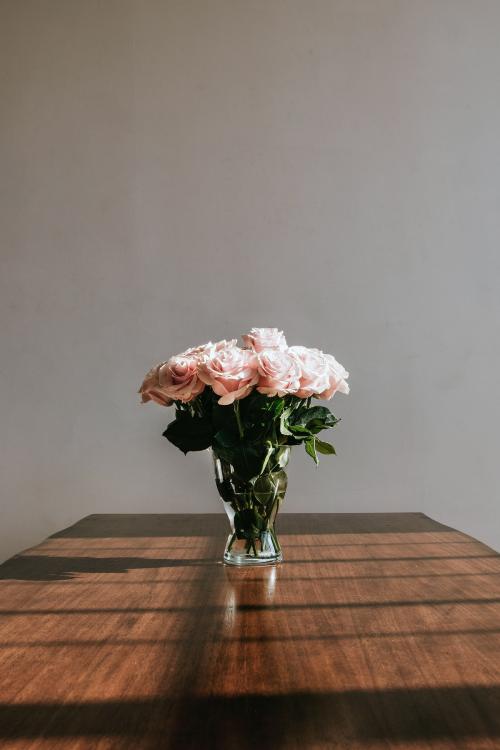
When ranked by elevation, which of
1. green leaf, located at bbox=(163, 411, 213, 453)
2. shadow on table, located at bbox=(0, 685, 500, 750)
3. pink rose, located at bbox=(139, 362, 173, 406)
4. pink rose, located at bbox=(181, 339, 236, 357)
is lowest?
shadow on table, located at bbox=(0, 685, 500, 750)

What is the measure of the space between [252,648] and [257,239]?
2.13 meters

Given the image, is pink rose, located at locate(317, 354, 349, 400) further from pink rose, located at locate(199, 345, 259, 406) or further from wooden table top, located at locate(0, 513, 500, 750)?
wooden table top, located at locate(0, 513, 500, 750)

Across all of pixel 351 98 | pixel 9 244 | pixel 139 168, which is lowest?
pixel 9 244

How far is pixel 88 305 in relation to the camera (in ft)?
9.58

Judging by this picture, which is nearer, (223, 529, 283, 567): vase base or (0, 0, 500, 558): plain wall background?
(223, 529, 283, 567): vase base

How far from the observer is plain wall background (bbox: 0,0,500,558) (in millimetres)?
2914

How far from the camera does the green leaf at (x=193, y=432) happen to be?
1376 mm

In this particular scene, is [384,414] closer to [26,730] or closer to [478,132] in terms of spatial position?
[478,132]

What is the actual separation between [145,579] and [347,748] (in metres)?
0.70

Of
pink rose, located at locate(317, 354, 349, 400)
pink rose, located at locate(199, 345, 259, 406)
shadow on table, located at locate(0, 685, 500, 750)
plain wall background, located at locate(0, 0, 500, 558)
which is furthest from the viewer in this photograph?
plain wall background, located at locate(0, 0, 500, 558)

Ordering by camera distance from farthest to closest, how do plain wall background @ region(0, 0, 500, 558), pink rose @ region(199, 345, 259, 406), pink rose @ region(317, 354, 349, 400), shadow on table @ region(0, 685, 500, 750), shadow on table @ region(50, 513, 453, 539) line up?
plain wall background @ region(0, 0, 500, 558) < shadow on table @ region(50, 513, 453, 539) < pink rose @ region(317, 354, 349, 400) < pink rose @ region(199, 345, 259, 406) < shadow on table @ region(0, 685, 500, 750)

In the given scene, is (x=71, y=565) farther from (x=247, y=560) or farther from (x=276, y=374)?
(x=276, y=374)

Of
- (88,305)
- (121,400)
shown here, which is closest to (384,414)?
(121,400)

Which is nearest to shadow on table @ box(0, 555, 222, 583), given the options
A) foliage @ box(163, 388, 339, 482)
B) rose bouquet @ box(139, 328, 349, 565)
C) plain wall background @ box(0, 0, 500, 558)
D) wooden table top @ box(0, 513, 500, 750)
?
wooden table top @ box(0, 513, 500, 750)
